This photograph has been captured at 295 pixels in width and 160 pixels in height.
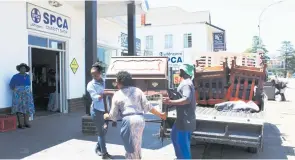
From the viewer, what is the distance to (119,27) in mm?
16141

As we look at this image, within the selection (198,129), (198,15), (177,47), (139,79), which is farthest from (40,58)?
(198,15)

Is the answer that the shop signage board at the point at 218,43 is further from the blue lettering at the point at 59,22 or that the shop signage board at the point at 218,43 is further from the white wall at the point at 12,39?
the white wall at the point at 12,39

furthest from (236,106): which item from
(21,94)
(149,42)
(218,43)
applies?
(149,42)

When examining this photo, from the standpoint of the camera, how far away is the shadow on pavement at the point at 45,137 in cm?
637

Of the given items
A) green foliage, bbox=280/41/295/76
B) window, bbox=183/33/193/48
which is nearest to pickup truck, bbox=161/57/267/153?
window, bbox=183/33/193/48

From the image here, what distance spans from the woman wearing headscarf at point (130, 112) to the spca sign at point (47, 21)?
6.21 meters

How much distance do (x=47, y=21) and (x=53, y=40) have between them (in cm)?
79

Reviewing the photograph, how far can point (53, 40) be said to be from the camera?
10.9 metres

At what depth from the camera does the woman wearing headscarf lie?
4230 millimetres

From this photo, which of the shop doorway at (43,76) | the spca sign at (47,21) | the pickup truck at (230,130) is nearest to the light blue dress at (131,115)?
the pickup truck at (230,130)

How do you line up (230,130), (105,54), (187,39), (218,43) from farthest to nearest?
(187,39) < (218,43) < (105,54) < (230,130)

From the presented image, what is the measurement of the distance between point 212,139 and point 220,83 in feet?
7.12

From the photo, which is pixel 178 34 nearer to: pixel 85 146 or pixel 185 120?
pixel 85 146

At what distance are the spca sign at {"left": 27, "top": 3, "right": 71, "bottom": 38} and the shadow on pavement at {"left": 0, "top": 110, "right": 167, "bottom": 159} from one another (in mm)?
2918
